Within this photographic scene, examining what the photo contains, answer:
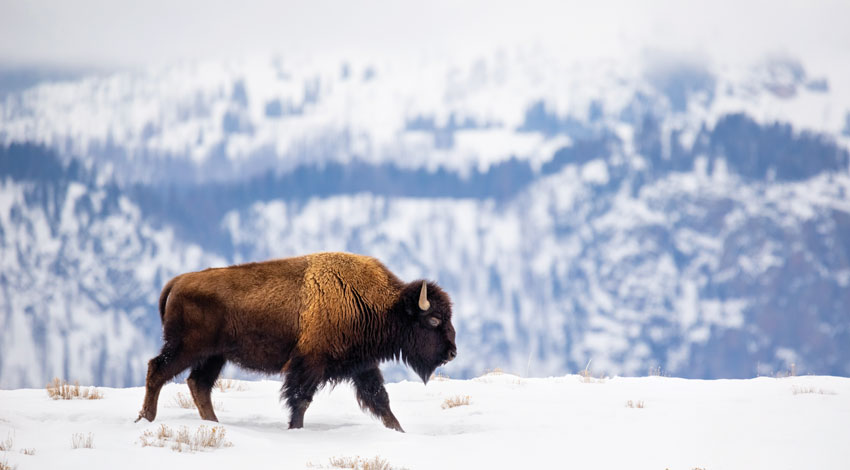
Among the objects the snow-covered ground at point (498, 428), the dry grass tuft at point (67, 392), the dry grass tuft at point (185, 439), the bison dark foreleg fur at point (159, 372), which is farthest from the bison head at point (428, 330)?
the dry grass tuft at point (67, 392)

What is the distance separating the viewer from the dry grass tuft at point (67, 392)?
38.3 ft

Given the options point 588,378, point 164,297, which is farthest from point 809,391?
point 164,297

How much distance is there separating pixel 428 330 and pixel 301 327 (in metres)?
1.68

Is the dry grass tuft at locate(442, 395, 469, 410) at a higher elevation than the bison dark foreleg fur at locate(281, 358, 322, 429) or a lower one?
lower

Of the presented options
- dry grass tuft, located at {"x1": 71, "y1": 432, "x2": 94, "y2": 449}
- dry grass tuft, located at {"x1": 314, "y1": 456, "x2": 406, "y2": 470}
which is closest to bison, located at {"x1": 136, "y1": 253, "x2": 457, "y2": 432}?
dry grass tuft, located at {"x1": 71, "y1": 432, "x2": 94, "y2": 449}

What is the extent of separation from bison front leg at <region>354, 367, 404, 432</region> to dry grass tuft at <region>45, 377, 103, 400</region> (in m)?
3.42

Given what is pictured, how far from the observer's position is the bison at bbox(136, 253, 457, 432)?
1054cm

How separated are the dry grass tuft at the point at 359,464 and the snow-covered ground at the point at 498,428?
153 mm

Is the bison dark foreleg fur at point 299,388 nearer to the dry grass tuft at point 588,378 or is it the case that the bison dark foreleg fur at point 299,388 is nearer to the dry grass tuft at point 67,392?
the dry grass tuft at point 67,392

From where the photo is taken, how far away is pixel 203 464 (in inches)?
325

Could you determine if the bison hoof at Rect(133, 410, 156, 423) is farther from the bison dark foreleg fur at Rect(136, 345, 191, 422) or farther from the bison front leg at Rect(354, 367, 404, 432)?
the bison front leg at Rect(354, 367, 404, 432)

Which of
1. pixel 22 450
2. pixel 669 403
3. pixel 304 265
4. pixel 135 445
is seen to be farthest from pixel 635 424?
pixel 22 450

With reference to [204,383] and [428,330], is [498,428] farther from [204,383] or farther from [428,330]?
[204,383]

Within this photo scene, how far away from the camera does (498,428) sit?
421 inches
